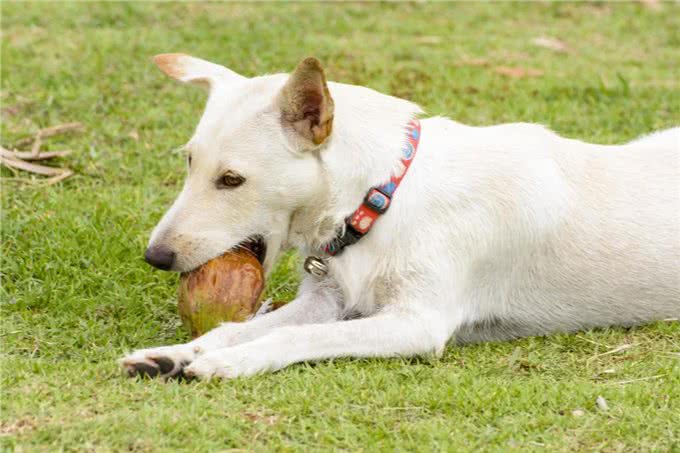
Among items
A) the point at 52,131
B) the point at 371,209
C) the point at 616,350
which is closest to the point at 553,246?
the point at 616,350

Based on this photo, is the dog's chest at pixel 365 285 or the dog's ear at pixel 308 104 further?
the dog's chest at pixel 365 285

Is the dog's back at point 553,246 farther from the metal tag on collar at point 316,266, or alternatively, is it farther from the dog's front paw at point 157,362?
the dog's front paw at point 157,362

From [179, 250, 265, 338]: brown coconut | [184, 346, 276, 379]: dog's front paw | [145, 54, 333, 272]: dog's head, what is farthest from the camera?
[179, 250, 265, 338]: brown coconut

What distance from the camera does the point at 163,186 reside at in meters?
7.23

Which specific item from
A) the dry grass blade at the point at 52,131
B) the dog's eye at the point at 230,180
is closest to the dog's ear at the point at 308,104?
the dog's eye at the point at 230,180

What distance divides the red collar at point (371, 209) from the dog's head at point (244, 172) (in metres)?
0.22

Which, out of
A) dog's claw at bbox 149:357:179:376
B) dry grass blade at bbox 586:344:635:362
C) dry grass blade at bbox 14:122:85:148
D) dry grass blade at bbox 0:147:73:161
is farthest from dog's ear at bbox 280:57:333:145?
dry grass blade at bbox 14:122:85:148

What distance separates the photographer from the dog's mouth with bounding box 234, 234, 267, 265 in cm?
502

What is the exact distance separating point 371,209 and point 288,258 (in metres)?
1.35

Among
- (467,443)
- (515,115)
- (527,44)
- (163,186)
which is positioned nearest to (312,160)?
(467,443)

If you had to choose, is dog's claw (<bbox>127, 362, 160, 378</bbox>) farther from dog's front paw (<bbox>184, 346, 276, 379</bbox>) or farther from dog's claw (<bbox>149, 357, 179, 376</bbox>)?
dog's front paw (<bbox>184, 346, 276, 379</bbox>)

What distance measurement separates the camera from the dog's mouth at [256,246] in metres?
5.02

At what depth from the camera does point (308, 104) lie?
4836 millimetres

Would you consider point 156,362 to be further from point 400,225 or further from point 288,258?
point 288,258
